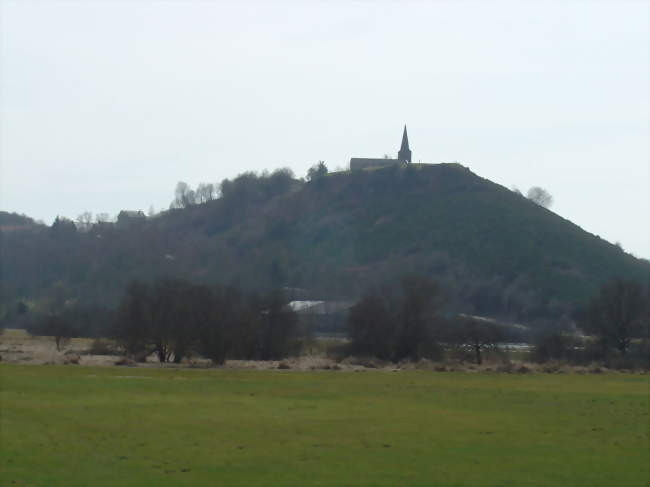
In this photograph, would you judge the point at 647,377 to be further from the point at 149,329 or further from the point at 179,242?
the point at 179,242

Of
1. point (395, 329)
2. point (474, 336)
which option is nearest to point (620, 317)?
point (474, 336)

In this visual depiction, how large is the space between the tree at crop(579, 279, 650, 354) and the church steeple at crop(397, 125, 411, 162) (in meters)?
104

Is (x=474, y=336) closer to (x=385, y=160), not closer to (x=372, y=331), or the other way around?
(x=372, y=331)

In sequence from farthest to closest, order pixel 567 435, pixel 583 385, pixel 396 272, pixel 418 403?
pixel 396 272
pixel 583 385
pixel 418 403
pixel 567 435

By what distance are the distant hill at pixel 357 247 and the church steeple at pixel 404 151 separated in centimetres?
1994

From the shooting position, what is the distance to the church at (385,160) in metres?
174

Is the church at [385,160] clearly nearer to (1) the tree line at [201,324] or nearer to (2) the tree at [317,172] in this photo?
(2) the tree at [317,172]

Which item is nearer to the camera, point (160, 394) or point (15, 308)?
point (160, 394)

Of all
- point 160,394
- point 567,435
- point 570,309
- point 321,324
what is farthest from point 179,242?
point 567,435

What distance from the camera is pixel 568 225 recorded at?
125750 mm

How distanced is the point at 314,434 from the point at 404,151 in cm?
16148

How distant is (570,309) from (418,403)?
235ft

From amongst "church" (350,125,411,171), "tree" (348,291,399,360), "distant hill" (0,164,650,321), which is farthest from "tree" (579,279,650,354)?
"church" (350,125,411,171)

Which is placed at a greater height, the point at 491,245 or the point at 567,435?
the point at 491,245
